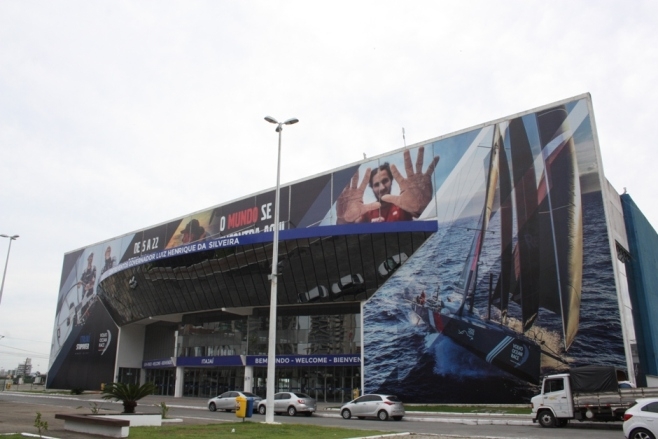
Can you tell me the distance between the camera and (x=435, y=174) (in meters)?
40.2

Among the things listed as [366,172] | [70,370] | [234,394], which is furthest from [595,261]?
A: [70,370]

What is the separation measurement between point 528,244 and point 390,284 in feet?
33.8

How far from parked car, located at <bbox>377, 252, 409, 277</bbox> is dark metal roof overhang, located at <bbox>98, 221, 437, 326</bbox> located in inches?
8.3

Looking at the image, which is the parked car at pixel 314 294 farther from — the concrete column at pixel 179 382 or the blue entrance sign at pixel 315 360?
the concrete column at pixel 179 382

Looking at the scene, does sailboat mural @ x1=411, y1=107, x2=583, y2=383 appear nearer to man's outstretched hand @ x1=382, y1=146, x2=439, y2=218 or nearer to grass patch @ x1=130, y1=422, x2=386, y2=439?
man's outstretched hand @ x1=382, y1=146, x2=439, y2=218

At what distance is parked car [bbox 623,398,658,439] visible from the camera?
13.9 metres

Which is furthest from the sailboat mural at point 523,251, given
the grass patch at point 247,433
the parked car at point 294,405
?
the grass patch at point 247,433

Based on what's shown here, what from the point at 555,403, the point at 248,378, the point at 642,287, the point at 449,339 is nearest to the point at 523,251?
the point at 449,339

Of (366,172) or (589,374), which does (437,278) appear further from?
(589,374)

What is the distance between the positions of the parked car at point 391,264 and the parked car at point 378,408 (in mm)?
13015

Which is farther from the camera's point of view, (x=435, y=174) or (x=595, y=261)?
(x=435, y=174)

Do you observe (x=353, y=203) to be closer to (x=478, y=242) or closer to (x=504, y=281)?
(x=478, y=242)

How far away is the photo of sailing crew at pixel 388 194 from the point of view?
40.7 m

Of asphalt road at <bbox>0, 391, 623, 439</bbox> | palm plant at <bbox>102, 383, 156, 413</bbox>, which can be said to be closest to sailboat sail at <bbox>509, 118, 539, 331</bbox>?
asphalt road at <bbox>0, 391, 623, 439</bbox>
